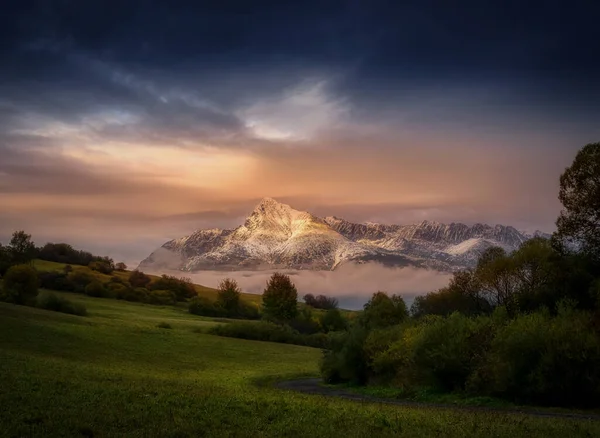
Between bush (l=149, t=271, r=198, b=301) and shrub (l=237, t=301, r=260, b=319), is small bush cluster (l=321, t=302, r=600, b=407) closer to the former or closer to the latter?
shrub (l=237, t=301, r=260, b=319)

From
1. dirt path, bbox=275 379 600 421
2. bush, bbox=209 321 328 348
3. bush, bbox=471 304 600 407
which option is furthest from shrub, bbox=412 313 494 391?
bush, bbox=209 321 328 348

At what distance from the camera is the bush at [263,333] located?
109125 millimetres

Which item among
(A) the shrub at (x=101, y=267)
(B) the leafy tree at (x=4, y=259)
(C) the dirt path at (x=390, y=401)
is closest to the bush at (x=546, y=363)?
(C) the dirt path at (x=390, y=401)

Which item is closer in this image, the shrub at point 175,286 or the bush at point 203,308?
the bush at point 203,308

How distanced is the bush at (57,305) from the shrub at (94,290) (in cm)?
4157

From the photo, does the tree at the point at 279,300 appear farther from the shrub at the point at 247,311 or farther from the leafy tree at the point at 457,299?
the leafy tree at the point at 457,299

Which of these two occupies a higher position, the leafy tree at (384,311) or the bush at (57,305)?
the leafy tree at (384,311)

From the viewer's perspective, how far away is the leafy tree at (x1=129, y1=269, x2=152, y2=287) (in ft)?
570

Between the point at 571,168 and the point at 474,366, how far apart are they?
20.1m

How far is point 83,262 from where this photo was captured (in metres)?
190

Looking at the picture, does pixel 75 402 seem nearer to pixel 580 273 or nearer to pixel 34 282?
pixel 580 273

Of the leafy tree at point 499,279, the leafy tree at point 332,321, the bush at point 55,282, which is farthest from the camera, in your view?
the leafy tree at point 332,321

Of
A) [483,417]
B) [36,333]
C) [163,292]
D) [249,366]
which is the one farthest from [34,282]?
[483,417]

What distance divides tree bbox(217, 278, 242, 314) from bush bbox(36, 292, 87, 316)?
59.5 meters
